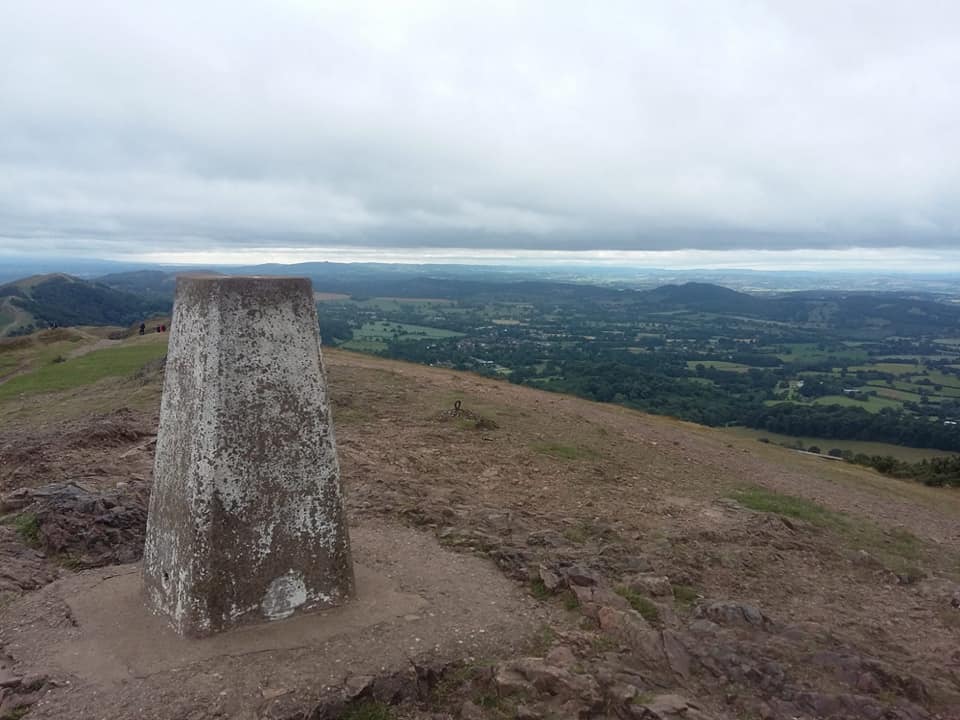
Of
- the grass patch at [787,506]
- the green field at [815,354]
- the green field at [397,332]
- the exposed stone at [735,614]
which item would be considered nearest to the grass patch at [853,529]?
the grass patch at [787,506]

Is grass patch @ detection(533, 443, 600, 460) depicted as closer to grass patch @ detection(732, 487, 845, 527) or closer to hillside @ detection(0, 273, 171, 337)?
grass patch @ detection(732, 487, 845, 527)

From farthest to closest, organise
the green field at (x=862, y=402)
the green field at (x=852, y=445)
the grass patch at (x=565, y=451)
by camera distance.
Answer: the green field at (x=862, y=402)
the green field at (x=852, y=445)
the grass patch at (x=565, y=451)

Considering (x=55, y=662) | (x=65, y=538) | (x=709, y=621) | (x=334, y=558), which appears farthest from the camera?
(x=65, y=538)

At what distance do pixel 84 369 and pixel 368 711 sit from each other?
2506 centimetres

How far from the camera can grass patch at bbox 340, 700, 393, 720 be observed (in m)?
5.79

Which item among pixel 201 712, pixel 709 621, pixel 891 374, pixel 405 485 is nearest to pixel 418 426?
pixel 405 485

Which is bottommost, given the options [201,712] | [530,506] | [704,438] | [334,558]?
[704,438]

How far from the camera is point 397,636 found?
22.5 ft

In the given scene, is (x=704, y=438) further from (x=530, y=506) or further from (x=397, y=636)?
(x=397, y=636)

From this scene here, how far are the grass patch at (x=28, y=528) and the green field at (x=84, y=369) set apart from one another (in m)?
15.8

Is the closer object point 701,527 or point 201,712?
point 201,712

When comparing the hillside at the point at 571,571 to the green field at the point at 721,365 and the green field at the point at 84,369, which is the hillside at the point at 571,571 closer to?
the green field at the point at 84,369

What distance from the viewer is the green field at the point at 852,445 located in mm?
43469

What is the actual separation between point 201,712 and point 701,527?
8.72 meters
